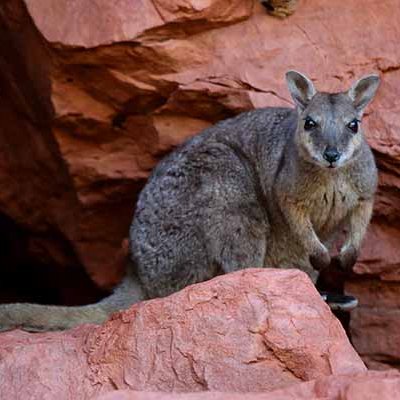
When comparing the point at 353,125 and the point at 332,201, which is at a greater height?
the point at 353,125

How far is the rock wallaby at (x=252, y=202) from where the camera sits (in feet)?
21.9

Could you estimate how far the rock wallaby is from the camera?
263 inches

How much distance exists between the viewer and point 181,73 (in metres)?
7.23

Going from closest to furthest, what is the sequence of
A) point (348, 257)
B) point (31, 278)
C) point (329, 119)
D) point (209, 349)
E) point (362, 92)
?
point (209, 349), point (329, 119), point (362, 92), point (348, 257), point (31, 278)

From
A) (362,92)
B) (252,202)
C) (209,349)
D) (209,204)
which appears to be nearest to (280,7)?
(362,92)

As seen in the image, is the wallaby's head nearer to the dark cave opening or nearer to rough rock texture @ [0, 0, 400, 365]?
rough rock texture @ [0, 0, 400, 365]

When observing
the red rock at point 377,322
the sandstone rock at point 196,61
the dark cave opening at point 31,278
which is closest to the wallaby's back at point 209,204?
the sandstone rock at point 196,61

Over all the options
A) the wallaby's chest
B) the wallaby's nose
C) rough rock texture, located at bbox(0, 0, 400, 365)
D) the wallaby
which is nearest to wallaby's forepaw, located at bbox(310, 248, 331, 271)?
the wallaby's chest

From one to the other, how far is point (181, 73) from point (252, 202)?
913 millimetres

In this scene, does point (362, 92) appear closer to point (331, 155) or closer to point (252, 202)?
point (331, 155)

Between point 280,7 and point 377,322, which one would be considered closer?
point 280,7

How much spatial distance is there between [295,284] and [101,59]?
95.4 inches

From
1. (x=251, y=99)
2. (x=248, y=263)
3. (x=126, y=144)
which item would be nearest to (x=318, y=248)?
(x=248, y=263)

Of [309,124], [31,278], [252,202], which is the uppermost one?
[309,124]
